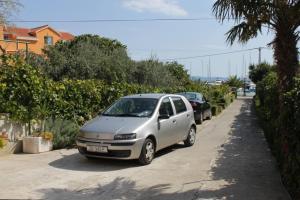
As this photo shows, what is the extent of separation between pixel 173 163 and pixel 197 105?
9915mm

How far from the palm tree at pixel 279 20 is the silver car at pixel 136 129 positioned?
292 cm

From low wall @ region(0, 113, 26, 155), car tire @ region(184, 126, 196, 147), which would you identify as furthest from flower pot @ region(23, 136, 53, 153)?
car tire @ region(184, 126, 196, 147)

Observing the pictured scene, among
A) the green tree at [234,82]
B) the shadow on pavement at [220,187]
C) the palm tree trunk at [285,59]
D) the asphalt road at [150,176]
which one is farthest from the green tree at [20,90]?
the green tree at [234,82]

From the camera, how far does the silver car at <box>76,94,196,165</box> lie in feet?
29.9

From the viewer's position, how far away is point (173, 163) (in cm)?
977

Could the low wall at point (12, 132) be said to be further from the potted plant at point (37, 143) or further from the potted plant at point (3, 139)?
the potted plant at point (37, 143)

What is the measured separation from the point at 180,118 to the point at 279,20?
13.5 ft

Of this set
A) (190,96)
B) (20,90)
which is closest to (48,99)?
(20,90)

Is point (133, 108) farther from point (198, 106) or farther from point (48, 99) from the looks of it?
point (198, 106)

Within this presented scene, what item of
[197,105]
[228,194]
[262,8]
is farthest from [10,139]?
[197,105]

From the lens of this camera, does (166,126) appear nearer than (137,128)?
No

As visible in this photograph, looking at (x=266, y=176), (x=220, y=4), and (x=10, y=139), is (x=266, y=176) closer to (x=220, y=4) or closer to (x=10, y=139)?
(x=220, y=4)

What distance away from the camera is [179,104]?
1191cm

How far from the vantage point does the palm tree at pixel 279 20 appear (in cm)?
834
